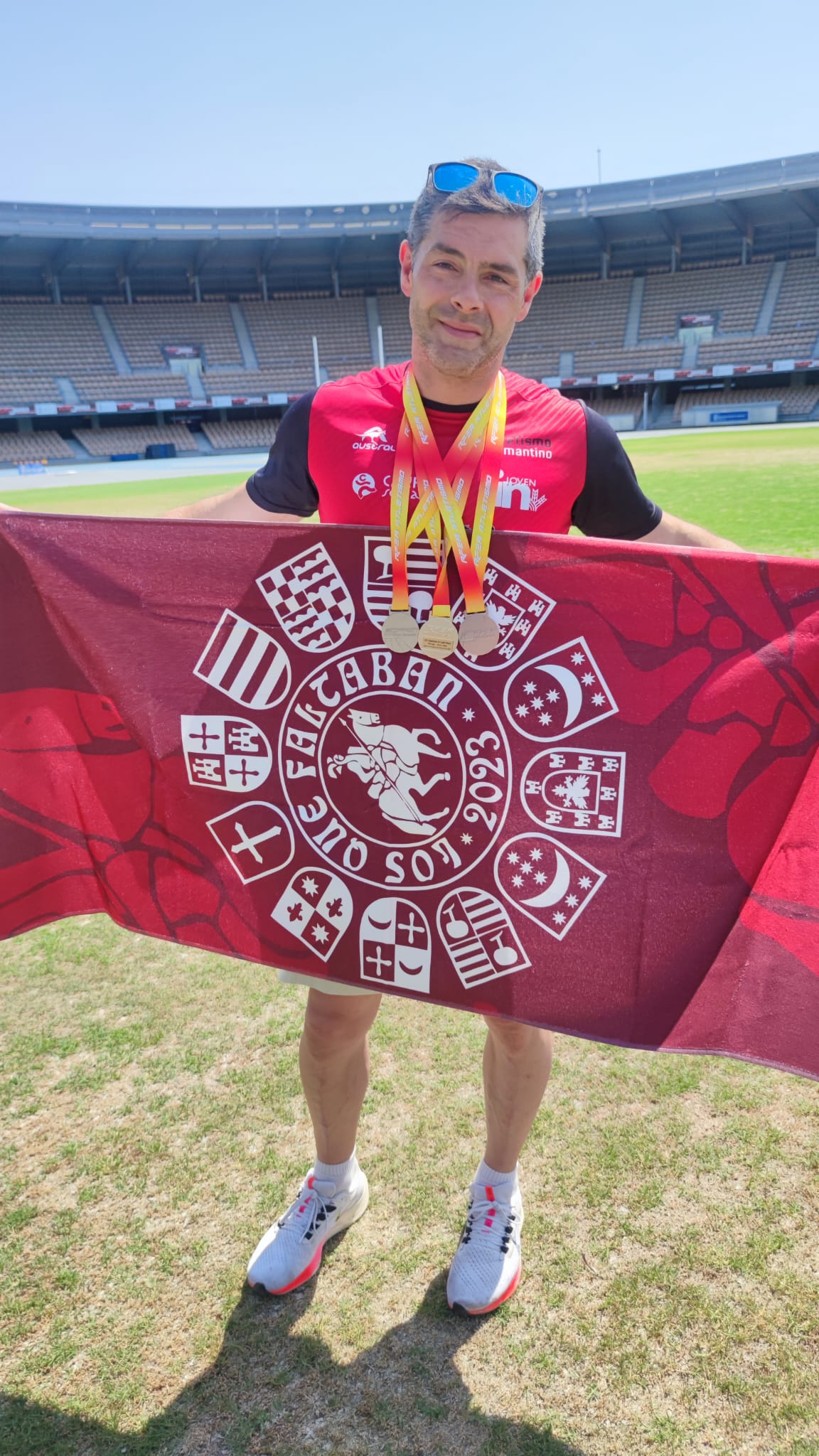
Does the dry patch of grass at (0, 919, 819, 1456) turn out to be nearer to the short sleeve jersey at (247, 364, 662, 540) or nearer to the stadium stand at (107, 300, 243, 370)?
the short sleeve jersey at (247, 364, 662, 540)

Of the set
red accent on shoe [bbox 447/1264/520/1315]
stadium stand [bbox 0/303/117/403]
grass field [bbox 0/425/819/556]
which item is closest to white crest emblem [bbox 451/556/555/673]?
red accent on shoe [bbox 447/1264/520/1315]

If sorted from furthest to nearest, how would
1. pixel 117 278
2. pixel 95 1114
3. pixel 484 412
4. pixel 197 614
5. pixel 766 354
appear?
pixel 117 278, pixel 766 354, pixel 95 1114, pixel 197 614, pixel 484 412

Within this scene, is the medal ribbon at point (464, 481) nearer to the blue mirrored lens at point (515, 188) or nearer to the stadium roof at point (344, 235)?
the blue mirrored lens at point (515, 188)

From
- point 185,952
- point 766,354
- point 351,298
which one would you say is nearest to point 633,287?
point 766,354

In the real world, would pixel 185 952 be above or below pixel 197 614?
below

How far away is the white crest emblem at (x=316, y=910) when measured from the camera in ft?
5.89

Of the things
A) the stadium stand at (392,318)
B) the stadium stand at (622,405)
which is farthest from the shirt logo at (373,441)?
the stadium stand at (392,318)

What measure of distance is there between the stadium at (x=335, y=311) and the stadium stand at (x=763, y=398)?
0.13 metres

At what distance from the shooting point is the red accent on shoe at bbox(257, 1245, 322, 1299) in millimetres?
1845

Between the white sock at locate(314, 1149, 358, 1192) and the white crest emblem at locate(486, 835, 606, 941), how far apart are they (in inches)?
31.8

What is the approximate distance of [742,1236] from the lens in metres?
1.92

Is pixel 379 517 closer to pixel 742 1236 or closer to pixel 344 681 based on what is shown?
pixel 344 681

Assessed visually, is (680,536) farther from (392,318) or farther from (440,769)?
(392,318)

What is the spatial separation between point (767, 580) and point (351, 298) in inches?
1915
